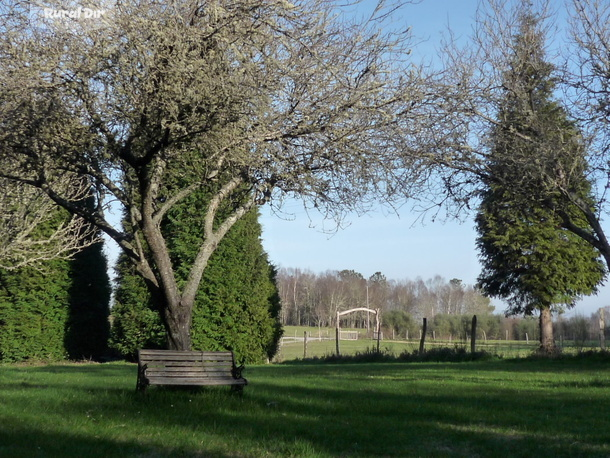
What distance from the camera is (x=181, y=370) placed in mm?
8445

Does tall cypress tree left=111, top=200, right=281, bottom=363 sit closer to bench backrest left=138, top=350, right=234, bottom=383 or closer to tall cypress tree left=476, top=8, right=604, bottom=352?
tall cypress tree left=476, top=8, right=604, bottom=352

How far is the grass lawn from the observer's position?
591cm

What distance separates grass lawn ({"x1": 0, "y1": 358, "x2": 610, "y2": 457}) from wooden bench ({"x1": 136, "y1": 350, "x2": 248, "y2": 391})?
0.66 ft

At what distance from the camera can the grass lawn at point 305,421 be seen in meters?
5.91

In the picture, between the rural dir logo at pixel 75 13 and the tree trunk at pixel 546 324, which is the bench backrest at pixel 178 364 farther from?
the tree trunk at pixel 546 324

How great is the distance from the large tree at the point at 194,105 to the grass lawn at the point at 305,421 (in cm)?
158

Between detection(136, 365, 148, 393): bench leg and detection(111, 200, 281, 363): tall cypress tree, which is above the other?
detection(111, 200, 281, 363): tall cypress tree

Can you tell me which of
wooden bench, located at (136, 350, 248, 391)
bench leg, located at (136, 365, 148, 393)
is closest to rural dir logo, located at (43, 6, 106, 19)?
wooden bench, located at (136, 350, 248, 391)

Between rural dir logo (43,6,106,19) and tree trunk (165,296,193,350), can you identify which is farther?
tree trunk (165,296,193,350)

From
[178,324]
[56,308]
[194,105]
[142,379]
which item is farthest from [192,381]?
[56,308]

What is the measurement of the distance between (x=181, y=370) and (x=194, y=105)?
351 cm

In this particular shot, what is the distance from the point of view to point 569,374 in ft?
46.3

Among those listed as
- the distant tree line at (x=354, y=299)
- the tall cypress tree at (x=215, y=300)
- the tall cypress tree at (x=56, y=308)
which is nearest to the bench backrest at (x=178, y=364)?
the tall cypress tree at (x=215, y=300)

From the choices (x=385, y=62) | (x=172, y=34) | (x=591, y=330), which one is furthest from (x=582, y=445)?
(x=591, y=330)
